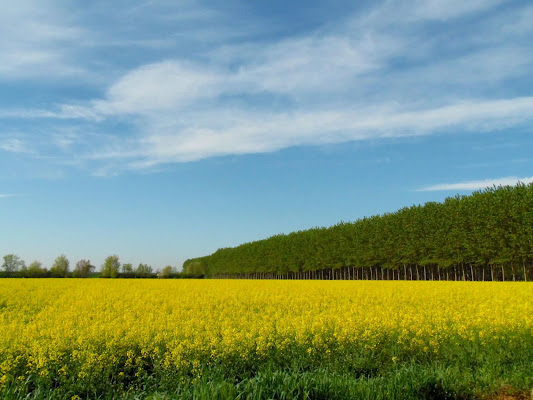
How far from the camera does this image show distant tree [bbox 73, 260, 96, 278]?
Answer: 78625mm

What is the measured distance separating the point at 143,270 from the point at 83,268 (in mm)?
13218

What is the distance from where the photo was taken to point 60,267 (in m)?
79.4

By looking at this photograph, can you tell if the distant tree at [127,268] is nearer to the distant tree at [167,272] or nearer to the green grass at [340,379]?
the distant tree at [167,272]

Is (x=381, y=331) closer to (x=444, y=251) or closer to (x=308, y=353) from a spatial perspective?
(x=308, y=353)

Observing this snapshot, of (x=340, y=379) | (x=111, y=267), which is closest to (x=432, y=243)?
(x=340, y=379)

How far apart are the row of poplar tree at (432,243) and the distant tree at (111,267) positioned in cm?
Result: 3198

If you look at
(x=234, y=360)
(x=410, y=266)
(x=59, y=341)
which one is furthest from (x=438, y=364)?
(x=410, y=266)

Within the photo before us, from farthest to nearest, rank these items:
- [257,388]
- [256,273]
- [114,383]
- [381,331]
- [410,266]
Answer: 1. [256,273]
2. [410,266]
3. [381,331]
4. [114,383]
5. [257,388]

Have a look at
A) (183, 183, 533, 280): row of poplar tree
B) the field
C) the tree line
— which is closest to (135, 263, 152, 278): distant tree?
the tree line

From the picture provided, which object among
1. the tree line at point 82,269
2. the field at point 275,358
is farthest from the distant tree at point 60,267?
the field at point 275,358

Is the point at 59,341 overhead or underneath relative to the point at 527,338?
overhead

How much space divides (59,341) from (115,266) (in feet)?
265

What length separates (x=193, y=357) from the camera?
765cm

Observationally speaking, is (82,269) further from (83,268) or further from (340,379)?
(340,379)
